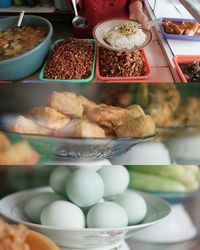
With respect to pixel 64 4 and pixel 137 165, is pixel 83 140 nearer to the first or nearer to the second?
pixel 137 165

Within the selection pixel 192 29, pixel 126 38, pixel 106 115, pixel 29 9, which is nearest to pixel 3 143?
pixel 106 115

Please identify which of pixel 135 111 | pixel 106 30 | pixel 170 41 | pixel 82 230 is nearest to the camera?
pixel 82 230

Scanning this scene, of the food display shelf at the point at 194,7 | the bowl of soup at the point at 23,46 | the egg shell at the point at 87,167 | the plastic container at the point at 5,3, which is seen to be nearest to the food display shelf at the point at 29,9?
the plastic container at the point at 5,3

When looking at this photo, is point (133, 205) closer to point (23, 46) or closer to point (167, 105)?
point (167, 105)

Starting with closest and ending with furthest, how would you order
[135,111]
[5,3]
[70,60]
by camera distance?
[135,111] < [70,60] < [5,3]

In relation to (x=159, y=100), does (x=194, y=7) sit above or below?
above

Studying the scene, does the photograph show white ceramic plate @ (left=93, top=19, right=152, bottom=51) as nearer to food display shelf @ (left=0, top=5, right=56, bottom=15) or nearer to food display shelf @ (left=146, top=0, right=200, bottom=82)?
food display shelf @ (left=146, top=0, right=200, bottom=82)

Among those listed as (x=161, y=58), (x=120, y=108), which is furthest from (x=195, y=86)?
(x=161, y=58)
